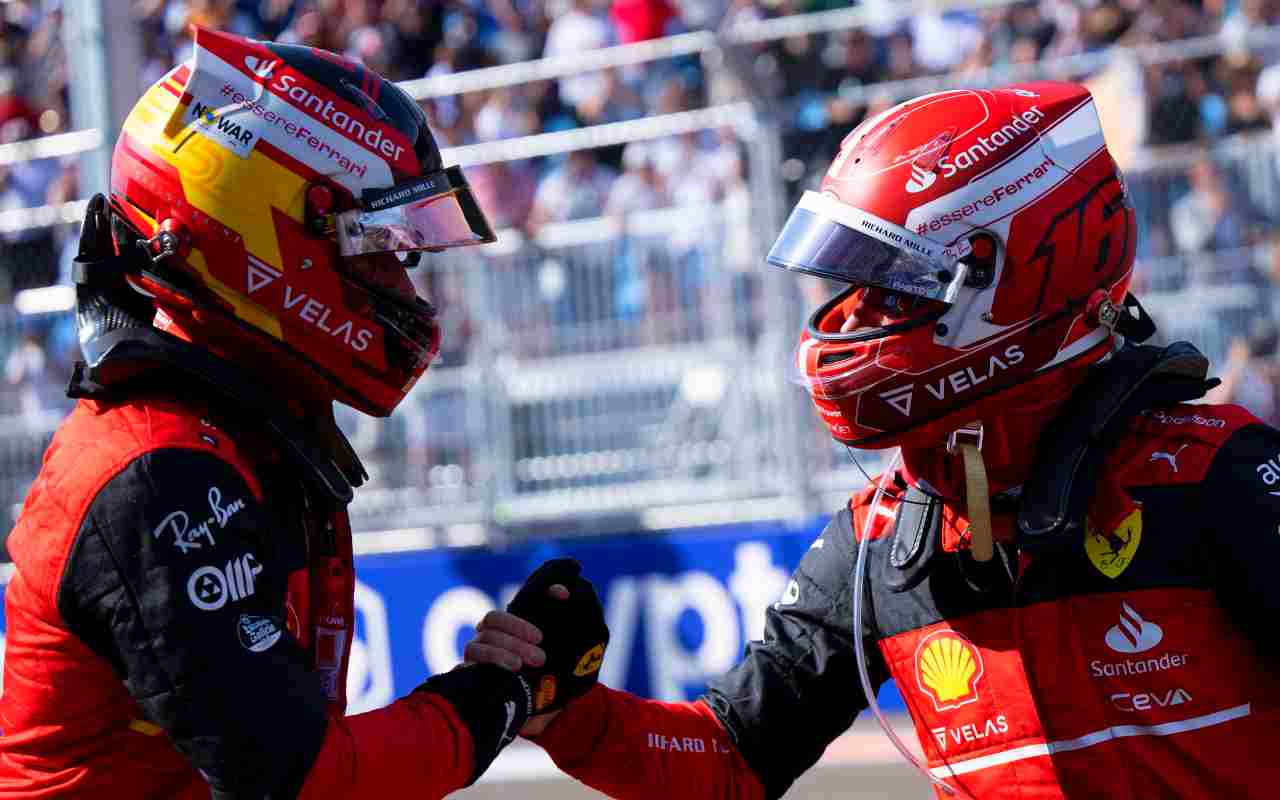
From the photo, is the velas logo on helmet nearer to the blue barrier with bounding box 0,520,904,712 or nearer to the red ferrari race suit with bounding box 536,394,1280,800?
the red ferrari race suit with bounding box 536,394,1280,800

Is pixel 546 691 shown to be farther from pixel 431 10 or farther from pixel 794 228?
pixel 431 10

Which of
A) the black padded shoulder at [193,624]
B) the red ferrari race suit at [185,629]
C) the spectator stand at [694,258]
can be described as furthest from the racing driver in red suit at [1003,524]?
the spectator stand at [694,258]

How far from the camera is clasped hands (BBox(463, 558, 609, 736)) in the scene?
296 centimetres

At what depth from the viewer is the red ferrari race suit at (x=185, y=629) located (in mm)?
2514

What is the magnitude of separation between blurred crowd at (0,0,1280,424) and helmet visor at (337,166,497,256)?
4.95 meters

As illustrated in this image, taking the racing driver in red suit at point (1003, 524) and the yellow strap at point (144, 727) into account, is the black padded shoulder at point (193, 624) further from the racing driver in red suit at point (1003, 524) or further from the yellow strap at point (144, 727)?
the racing driver in red suit at point (1003, 524)

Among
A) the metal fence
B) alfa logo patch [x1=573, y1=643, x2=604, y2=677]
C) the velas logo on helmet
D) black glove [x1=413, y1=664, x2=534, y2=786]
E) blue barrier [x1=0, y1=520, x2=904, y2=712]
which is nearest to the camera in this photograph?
black glove [x1=413, y1=664, x2=534, y2=786]

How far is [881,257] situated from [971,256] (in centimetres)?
15

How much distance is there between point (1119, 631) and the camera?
8.88 feet

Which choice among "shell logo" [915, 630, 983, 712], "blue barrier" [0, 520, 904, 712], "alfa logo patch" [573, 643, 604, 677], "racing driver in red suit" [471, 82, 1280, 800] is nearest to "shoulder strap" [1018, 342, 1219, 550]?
"racing driver in red suit" [471, 82, 1280, 800]

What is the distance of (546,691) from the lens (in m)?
2.99

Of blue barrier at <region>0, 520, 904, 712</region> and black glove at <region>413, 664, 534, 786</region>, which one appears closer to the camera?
black glove at <region>413, 664, 534, 786</region>

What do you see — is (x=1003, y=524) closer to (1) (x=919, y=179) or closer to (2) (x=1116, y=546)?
(2) (x=1116, y=546)

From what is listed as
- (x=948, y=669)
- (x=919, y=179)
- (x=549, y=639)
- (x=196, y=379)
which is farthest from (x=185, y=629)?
(x=919, y=179)
